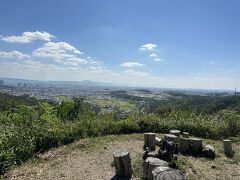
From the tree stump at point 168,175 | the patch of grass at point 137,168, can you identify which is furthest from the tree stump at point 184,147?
the tree stump at point 168,175

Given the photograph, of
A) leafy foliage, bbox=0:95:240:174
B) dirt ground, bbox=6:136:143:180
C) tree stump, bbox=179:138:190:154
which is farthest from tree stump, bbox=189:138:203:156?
leafy foliage, bbox=0:95:240:174

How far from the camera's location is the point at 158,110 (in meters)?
17.7

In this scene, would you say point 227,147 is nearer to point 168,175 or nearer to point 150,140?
point 150,140

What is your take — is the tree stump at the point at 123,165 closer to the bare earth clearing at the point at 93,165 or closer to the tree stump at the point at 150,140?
the bare earth clearing at the point at 93,165

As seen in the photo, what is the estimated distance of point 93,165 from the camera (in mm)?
8219

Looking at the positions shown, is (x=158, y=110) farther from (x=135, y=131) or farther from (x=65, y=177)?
(x=65, y=177)

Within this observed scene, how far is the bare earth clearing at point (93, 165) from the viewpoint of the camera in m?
7.39

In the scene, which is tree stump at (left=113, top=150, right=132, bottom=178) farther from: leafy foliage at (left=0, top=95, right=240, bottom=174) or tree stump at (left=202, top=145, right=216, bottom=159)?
leafy foliage at (left=0, top=95, right=240, bottom=174)

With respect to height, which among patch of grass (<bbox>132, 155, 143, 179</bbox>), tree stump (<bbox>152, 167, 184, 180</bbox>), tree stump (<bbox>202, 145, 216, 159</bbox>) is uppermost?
tree stump (<bbox>152, 167, 184, 180</bbox>)

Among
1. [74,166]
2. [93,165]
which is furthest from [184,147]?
[74,166]

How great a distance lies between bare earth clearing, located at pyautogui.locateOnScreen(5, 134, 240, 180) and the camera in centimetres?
739

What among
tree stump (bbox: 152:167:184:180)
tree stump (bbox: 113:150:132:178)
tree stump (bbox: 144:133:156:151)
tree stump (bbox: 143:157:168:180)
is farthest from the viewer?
tree stump (bbox: 144:133:156:151)

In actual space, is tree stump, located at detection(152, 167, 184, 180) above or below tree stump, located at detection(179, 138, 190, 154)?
above

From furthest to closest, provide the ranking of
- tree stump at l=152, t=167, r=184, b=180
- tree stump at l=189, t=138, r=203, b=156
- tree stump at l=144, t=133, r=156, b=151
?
1. tree stump at l=144, t=133, r=156, b=151
2. tree stump at l=189, t=138, r=203, b=156
3. tree stump at l=152, t=167, r=184, b=180
